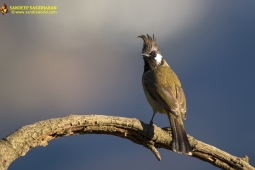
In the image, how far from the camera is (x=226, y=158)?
3314mm

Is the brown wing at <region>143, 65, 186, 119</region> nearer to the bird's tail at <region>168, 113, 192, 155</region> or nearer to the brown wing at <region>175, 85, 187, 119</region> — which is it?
the brown wing at <region>175, 85, 187, 119</region>

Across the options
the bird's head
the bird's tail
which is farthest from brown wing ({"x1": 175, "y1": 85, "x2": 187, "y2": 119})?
the bird's head

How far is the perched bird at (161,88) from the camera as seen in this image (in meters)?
4.27

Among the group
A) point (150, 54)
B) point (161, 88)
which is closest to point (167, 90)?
point (161, 88)

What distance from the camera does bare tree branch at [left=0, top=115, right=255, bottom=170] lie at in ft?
8.13

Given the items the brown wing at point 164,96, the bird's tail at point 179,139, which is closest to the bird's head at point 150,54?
the brown wing at point 164,96

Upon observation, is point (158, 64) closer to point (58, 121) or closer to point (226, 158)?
point (226, 158)

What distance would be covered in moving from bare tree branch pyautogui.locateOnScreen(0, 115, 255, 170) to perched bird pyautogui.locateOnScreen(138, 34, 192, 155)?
1.15ft

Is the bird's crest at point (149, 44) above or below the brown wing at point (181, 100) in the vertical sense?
above

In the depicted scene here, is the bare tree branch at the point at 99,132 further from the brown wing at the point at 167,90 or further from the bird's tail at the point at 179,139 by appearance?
the brown wing at the point at 167,90

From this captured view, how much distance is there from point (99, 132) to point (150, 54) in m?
2.42

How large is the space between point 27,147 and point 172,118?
1.95m

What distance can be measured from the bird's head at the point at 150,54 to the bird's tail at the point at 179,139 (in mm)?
1177

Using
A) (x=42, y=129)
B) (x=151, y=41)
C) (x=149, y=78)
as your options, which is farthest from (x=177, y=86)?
(x=42, y=129)
